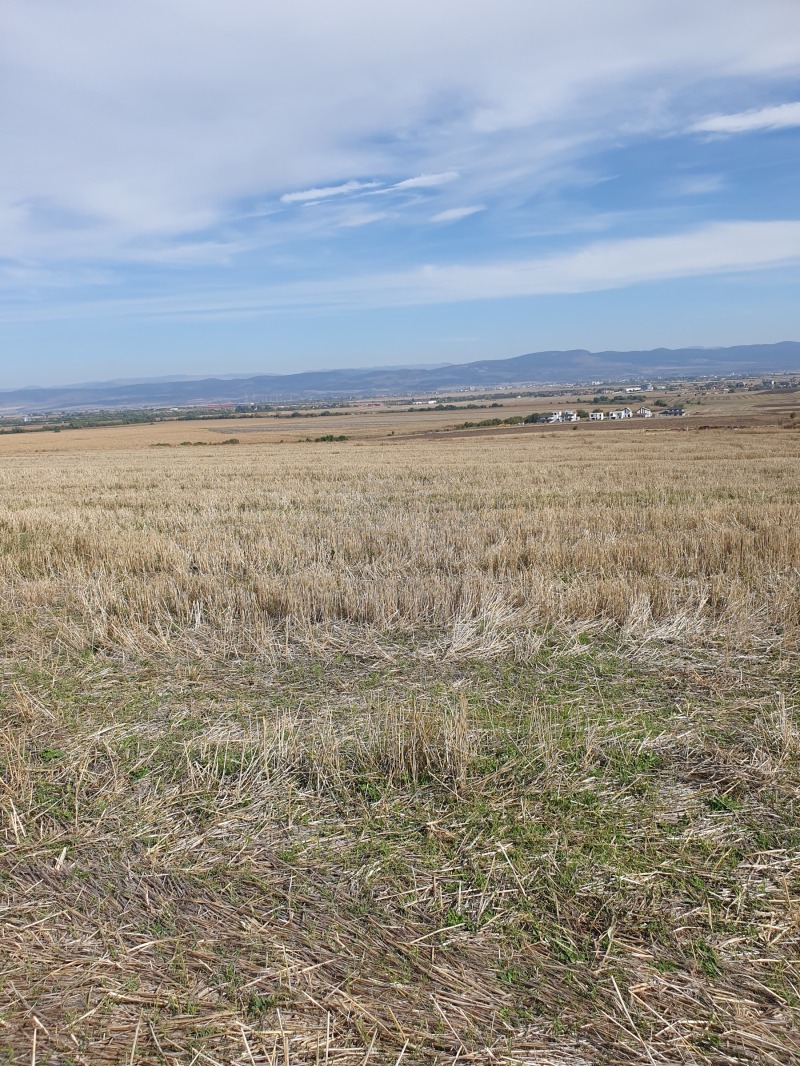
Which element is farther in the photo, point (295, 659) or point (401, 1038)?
point (295, 659)

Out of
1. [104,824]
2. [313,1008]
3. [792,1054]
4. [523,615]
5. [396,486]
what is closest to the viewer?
[792,1054]

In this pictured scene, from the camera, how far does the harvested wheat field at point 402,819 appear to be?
8.61ft

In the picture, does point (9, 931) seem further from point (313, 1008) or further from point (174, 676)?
point (174, 676)

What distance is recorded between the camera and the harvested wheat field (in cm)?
262

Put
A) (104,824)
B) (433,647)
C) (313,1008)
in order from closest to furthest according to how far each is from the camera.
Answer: (313,1008) → (104,824) → (433,647)

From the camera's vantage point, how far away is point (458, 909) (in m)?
3.15

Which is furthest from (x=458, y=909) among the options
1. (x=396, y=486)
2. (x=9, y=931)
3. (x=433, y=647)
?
(x=396, y=486)

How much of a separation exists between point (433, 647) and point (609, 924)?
3.69 metres

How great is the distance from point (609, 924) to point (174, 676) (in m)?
4.24

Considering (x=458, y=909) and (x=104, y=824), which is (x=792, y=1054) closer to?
(x=458, y=909)

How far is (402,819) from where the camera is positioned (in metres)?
3.85

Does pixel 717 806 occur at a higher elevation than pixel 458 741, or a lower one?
lower

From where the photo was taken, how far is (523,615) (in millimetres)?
7281

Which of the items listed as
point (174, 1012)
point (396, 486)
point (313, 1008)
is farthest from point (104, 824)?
point (396, 486)
